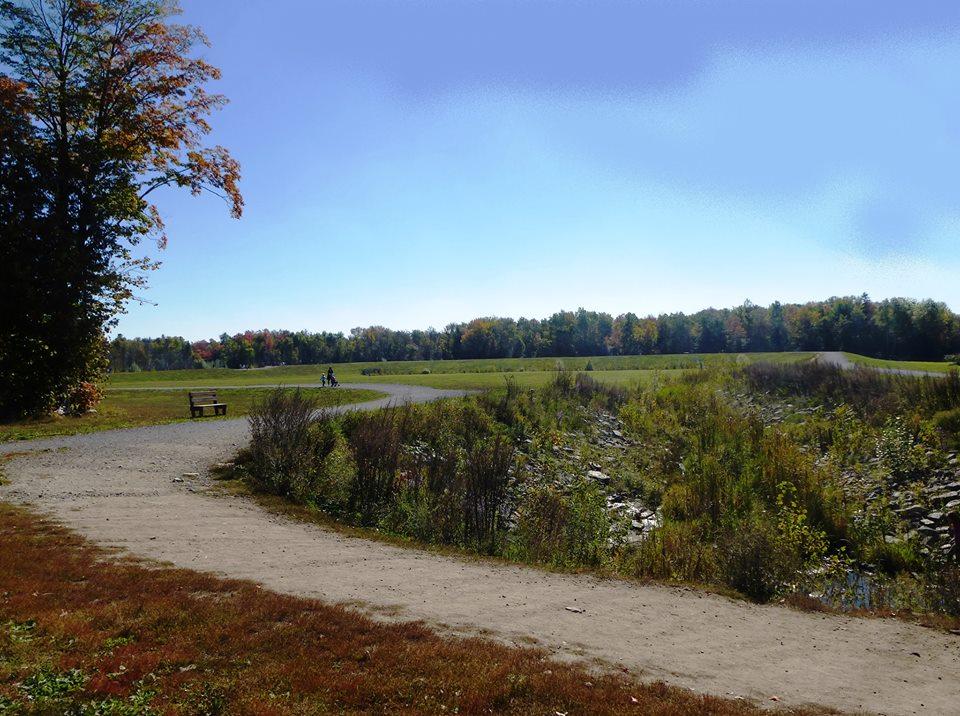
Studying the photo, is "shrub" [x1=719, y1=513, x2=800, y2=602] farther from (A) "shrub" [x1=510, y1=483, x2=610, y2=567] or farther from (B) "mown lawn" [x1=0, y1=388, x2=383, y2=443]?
(B) "mown lawn" [x1=0, y1=388, x2=383, y2=443]

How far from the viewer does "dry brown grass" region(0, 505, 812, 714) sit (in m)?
4.44

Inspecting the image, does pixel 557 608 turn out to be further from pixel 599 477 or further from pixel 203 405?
pixel 203 405

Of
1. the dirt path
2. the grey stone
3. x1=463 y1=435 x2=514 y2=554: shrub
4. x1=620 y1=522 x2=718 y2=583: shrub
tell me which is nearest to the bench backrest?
the dirt path

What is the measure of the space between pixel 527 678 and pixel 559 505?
26.2 ft

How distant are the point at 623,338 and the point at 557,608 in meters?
113

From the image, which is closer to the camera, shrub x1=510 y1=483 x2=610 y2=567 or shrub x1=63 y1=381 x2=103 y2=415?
shrub x1=510 y1=483 x2=610 y2=567

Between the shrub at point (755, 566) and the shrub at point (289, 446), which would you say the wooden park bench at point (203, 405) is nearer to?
the shrub at point (289, 446)

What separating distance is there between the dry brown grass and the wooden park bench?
19.9 meters

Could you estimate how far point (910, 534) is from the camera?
13.7 metres

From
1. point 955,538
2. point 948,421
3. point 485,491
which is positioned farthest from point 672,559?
point 948,421

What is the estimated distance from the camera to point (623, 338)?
382ft

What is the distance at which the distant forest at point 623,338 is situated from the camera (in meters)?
78.2

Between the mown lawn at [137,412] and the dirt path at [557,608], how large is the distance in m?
7.07

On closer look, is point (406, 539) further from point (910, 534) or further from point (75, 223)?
point (75, 223)
